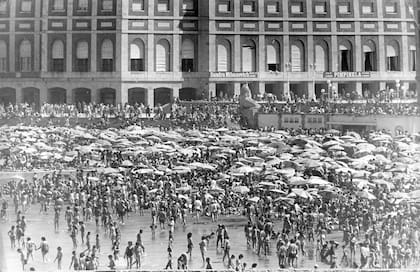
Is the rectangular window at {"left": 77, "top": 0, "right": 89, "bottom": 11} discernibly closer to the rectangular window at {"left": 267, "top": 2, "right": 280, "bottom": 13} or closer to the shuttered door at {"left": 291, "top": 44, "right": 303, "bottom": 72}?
the rectangular window at {"left": 267, "top": 2, "right": 280, "bottom": 13}

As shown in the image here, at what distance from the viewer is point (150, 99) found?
261 ft

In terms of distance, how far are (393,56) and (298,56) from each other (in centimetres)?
1059

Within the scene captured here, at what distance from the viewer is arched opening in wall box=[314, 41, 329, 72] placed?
7806 cm

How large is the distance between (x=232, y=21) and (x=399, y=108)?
2803 cm

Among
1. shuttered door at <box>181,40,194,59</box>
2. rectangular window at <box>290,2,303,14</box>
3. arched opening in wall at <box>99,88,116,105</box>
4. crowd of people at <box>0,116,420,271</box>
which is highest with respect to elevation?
rectangular window at <box>290,2,303,14</box>

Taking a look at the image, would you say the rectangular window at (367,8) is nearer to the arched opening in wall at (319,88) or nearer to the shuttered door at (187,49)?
the arched opening in wall at (319,88)

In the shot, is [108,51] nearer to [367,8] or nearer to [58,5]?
[58,5]

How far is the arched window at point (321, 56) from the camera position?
256 ft

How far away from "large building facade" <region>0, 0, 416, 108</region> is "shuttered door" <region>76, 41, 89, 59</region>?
0.12 meters

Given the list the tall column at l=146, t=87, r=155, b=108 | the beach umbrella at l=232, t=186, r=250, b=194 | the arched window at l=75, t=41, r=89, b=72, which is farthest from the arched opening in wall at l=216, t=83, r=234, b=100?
the beach umbrella at l=232, t=186, r=250, b=194

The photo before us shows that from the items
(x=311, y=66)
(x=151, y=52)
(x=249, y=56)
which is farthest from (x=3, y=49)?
(x=311, y=66)

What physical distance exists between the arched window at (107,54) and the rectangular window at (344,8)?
2615cm

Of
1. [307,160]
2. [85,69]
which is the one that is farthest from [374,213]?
[85,69]

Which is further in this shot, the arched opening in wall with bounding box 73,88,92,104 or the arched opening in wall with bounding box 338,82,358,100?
the arched opening in wall with bounding box 73,88,92,104
